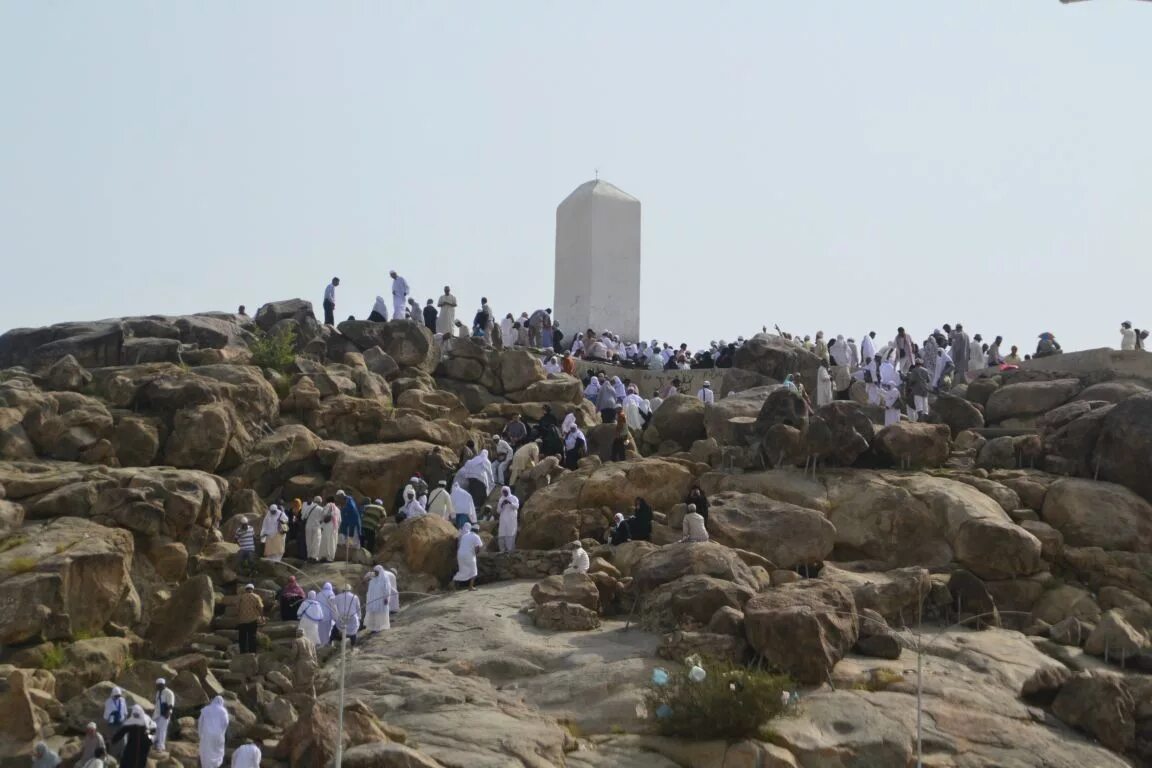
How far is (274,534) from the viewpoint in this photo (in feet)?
77.9

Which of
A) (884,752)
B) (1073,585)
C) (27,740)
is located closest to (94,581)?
(27,740)

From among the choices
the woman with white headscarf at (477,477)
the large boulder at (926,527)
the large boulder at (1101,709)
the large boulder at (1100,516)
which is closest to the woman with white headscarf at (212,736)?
the woman with white headscarf at (477,477)

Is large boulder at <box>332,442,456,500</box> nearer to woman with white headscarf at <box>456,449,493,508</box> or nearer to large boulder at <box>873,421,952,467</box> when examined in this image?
woman with white headscarf at <box>456,449,493,508</box>

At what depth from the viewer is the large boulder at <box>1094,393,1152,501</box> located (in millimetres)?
25531

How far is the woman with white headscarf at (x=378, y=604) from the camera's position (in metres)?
21.5

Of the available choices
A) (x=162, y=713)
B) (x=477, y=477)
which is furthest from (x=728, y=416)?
(x=162, y=713)

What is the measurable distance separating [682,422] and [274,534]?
9.67 m

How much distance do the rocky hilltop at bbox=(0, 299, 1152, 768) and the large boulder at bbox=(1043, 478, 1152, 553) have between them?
52 millimetres

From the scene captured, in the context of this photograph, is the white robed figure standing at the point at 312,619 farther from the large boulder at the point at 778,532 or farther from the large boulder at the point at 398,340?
the large boulder at the point at 398,340

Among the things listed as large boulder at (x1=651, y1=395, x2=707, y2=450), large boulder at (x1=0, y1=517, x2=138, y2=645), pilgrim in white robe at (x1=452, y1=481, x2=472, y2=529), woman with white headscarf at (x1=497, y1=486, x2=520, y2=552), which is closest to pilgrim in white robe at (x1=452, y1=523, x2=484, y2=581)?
woman with white headscarf at (x1=497, y1=486, x2=520, y2=552)

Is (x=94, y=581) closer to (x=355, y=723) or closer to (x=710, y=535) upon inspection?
(x=355, y=723)

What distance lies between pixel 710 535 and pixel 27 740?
10.5 meters

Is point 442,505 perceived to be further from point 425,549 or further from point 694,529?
point 694,529

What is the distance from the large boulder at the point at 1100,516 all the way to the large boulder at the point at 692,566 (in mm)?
6446
